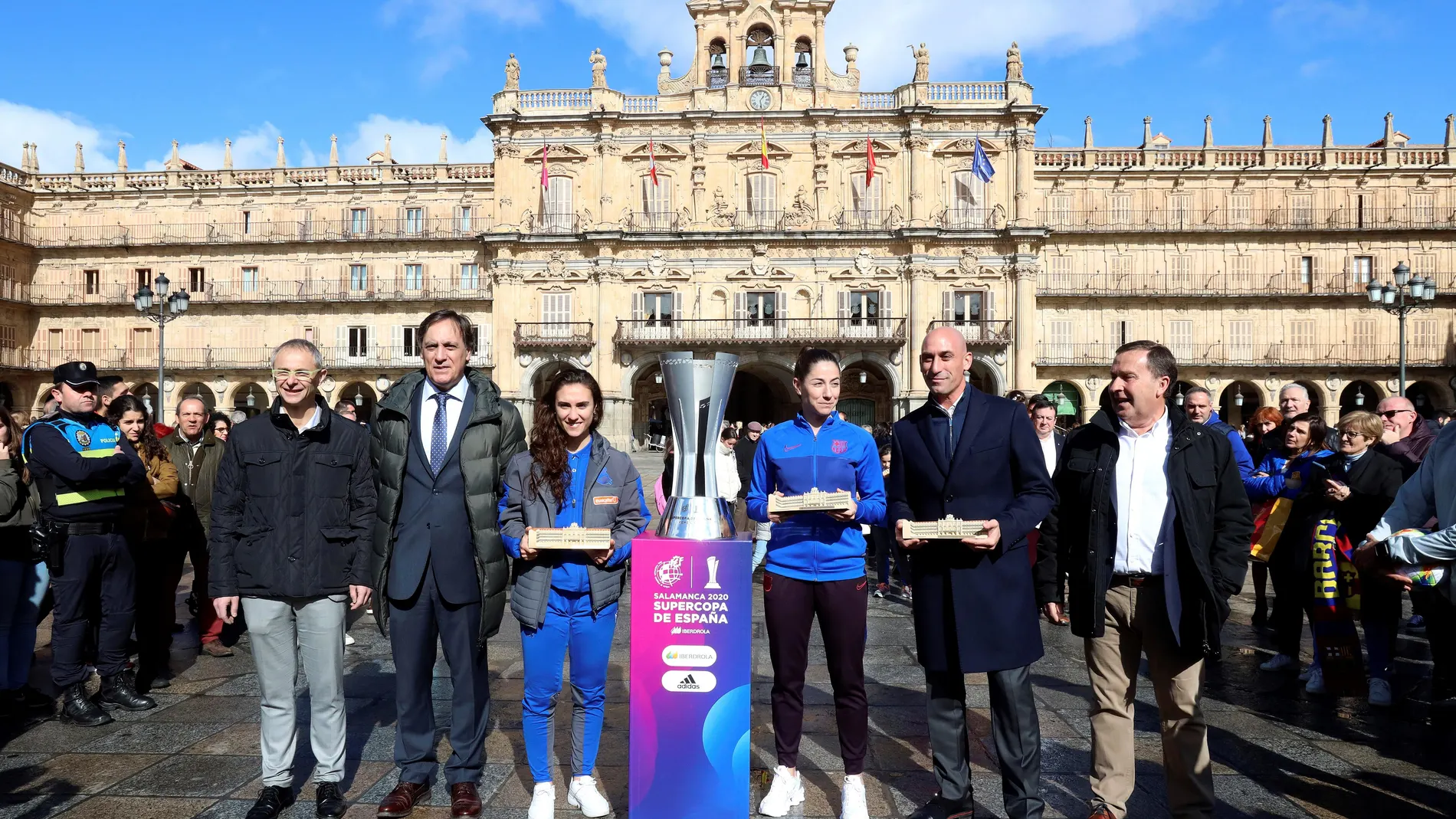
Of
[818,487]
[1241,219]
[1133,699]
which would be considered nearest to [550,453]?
[818,487]

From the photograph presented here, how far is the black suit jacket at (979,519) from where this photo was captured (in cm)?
363

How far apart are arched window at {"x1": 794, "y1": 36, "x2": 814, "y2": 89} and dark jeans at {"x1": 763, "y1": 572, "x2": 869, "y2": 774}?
28849 mm

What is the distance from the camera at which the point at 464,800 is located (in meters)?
3.72

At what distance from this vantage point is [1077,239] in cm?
3216

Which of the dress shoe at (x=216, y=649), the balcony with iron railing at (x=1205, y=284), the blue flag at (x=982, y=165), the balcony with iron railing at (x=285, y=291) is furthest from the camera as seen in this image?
the balcony with iron railing at (x=285, y=291)

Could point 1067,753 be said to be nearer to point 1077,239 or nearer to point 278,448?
point 278,448

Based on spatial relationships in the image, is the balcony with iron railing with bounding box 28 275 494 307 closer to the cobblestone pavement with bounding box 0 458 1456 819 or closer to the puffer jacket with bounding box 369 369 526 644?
the cobblestone pavement with bounding box 0 458 1456 819

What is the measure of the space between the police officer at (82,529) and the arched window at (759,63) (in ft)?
91.0

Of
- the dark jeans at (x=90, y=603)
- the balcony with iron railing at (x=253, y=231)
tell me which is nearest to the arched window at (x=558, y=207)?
the balcony with iron railing at (x=253, y=231)

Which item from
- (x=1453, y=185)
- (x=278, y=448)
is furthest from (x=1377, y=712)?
(x=1453, y=185)

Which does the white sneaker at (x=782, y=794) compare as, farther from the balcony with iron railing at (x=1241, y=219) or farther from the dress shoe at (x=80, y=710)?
the balcony with iron railing at (x=1241, y=219)

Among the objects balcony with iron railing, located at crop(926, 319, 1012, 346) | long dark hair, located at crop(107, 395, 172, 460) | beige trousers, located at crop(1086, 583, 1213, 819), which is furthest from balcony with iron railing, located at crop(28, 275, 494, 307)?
beige trousers, located at crop(1086, 583, 1213, 819)

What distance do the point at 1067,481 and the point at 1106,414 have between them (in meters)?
0.33

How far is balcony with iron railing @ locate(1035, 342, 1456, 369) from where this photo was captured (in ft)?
101
